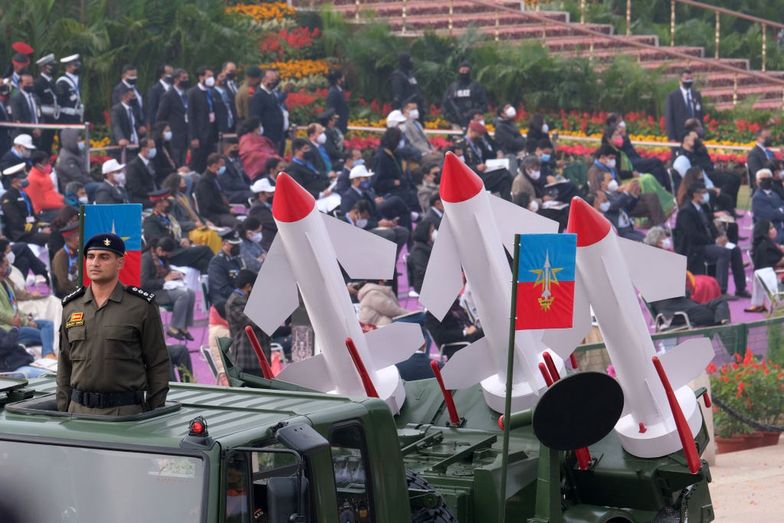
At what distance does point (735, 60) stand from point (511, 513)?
2459 centimetres

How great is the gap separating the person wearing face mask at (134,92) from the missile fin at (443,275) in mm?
9987

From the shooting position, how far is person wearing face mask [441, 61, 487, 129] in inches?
967

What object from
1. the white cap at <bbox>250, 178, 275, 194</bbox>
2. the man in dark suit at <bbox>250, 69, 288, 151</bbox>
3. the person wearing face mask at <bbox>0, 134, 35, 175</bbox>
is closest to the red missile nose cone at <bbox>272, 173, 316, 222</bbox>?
the person wearing face mask at <bbox>0, 134, 35, 175</bbox>

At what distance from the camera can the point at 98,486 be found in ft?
15.5

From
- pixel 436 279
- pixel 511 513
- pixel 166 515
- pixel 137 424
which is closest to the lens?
pixel 166 515

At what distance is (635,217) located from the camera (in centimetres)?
2342

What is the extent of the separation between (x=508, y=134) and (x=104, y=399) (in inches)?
749

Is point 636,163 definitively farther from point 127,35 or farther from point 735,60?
point 127,35

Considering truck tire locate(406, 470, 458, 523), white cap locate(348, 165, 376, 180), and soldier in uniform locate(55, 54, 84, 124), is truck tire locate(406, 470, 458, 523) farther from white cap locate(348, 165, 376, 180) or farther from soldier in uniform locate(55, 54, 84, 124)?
white cap locate(348, 165, 376, 180)

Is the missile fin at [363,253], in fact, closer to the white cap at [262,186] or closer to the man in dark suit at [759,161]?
the white cap at [262,186]

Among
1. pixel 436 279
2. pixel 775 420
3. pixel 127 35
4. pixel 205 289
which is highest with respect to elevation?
pixel 127 35

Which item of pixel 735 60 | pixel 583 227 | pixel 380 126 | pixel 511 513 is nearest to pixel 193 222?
pixel 380 126

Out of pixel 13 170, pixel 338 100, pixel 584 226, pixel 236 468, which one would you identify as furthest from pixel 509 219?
pixel 338 100

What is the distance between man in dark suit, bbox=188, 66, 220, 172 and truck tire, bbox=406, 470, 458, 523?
46.3ft
